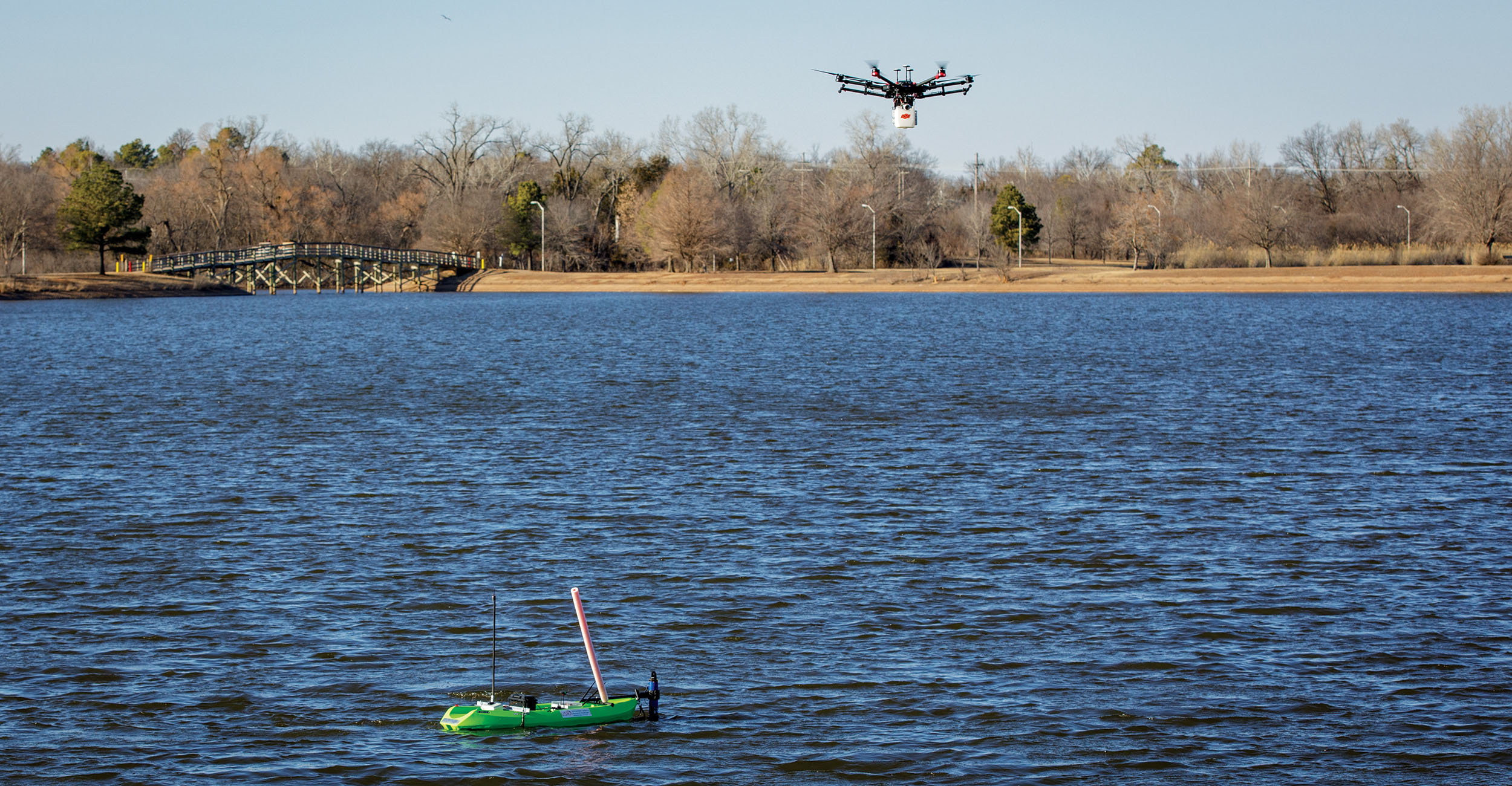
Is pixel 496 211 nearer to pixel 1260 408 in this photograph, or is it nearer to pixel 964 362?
pixel 964 362

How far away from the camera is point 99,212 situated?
10269cm

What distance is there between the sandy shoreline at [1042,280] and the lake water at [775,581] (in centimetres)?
6779

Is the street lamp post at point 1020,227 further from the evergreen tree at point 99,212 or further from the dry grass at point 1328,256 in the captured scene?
the evergreen tree at point 99,212

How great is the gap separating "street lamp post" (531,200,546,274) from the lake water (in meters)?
88.9

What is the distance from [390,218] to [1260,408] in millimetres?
123769

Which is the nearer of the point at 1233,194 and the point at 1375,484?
the point at 1375,484

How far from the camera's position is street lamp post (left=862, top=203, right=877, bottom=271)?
121875 mm

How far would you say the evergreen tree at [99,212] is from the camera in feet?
336

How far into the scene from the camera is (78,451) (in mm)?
26812

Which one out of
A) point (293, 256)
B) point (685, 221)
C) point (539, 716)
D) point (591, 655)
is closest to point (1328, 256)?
point (685, 221)

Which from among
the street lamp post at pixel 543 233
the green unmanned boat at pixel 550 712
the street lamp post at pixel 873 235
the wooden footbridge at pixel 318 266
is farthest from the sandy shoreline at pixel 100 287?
the green unmanned boat at pixel 550 712

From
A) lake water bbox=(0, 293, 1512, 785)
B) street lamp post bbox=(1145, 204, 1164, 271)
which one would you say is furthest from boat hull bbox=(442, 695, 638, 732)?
street lamp post bbox=(1145, 204, 1164, 271)

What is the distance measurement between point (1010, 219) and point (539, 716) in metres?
123

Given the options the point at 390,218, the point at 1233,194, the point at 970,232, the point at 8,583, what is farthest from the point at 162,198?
the point at 8,583
